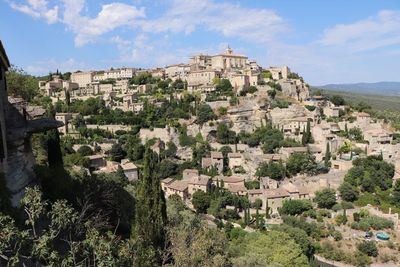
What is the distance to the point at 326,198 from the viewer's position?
127 ft

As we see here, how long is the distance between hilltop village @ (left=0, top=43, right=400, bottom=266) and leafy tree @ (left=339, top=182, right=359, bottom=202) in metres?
0.12

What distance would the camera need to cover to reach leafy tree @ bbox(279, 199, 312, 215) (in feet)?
124

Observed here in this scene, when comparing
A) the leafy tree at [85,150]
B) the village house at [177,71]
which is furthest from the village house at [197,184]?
the village house at [177,71]

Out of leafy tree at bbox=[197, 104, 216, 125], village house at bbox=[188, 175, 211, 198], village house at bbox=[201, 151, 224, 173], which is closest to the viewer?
village house at bbox=[188, 175, 211, 198]

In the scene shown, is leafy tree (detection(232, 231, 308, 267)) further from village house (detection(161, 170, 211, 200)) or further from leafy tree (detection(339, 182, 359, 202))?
leafy tree (detection(339, 182, 359, 202))

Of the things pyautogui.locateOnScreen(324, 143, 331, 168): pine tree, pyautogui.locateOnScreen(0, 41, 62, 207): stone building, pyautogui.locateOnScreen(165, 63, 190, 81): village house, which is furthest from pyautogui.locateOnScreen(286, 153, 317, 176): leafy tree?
pyautogui.locateOnScreen(165, 63, 190, 81): village house

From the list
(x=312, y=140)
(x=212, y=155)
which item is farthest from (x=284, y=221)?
(x=312, y=140)

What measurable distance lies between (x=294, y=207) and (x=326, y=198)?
367cm

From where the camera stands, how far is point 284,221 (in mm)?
36156

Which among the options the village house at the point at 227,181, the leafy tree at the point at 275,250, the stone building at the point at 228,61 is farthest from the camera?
the stone building at the point at 228,61

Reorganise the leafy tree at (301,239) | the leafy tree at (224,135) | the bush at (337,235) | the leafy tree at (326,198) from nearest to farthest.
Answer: the leafy tree at (301,239) → the bush at (337,235) → the leafy tree at (326,198) → the leafy tree at (224,135)

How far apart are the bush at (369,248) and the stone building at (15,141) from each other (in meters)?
28.4

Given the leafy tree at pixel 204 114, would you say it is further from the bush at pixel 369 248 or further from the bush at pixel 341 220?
the bush at pixel 369 248

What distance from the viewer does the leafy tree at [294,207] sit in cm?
3781
